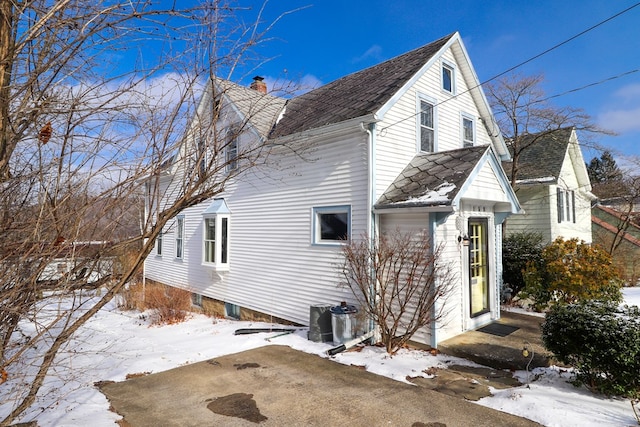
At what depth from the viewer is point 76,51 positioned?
9.49 feet

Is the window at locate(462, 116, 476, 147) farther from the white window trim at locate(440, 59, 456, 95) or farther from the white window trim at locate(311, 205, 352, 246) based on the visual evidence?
the white window trim at locate(311, 205, 352, 246)

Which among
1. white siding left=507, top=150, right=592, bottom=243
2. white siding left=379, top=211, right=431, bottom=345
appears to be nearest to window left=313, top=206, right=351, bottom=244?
white siding left=379, top=211, right=431, bottom=345

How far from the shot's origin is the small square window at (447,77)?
10038 millimetres

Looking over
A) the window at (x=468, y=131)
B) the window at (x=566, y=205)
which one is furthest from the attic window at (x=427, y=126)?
the window at (x=566, y=205)

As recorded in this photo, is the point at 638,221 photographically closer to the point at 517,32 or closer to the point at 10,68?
the point at 517,32

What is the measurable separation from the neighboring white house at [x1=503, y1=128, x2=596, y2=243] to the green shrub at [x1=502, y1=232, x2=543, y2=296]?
149 inches

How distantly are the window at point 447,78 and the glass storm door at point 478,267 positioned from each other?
4.08 metres

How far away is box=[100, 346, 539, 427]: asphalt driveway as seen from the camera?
14.2 feet

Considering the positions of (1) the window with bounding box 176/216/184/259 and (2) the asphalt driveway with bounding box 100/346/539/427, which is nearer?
(2) the asphalt driveway with bounding box 100/346/539/427

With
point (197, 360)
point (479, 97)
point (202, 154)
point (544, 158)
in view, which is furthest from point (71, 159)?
point (544, 158)

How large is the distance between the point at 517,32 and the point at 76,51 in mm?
8529

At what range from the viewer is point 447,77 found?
1022 centimetres

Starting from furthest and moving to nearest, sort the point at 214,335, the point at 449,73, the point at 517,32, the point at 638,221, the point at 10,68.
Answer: the point at 638,221 → the point at 449,73 → the point at 214,335 → the point at 517,32 → the point at 10,68

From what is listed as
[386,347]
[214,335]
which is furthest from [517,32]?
[214,335]
